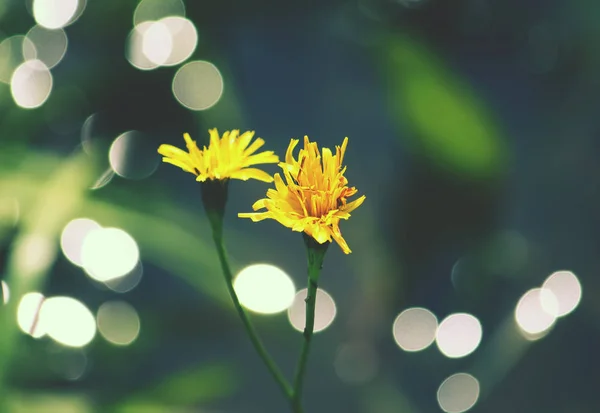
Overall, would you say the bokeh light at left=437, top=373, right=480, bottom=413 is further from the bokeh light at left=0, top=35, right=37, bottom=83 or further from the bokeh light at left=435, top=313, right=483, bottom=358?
the bokeh light at left=0, top=35, right=37, bottom=83

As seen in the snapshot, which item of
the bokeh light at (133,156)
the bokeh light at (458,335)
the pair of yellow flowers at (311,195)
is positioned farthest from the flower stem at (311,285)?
the bokeh light at (133,156)

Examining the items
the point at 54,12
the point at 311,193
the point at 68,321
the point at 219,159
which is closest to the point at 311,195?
the point at 311,193

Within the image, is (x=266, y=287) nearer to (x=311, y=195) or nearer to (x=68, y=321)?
(x=68, y=321)

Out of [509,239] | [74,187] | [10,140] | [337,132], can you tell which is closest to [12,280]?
[74,187]

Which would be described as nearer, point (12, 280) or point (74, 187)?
point (12, 280)

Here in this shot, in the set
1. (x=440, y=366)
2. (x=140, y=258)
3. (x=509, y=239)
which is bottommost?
(x=440, y=366)

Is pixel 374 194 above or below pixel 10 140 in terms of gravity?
below

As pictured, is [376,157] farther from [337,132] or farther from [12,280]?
[12,280]

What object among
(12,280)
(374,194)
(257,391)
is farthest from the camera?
(374,194)

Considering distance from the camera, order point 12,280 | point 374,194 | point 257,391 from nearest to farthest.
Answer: point 12,280 → point 257,391 → point 374,194
